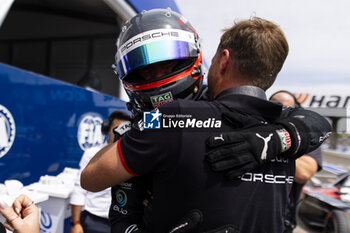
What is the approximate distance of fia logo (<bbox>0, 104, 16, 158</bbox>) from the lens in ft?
6.99

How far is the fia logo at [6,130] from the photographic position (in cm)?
213

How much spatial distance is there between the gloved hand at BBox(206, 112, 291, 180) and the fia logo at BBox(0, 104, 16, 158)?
6.13ft

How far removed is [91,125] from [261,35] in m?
3.10

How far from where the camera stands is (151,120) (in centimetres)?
88

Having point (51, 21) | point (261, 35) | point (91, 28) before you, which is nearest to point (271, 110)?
point (261, 35)

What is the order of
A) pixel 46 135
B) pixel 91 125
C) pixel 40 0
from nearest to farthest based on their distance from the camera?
pixel 46 135
pixel 91 125
pixel 40 0

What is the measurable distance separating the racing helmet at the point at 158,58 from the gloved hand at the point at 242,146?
12.8 inches

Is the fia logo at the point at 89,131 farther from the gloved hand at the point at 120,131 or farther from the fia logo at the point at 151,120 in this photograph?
the fia logo at the point at 151,120

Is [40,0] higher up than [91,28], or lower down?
higher up

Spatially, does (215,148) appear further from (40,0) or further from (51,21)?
(51,21)

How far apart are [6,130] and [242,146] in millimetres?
1972

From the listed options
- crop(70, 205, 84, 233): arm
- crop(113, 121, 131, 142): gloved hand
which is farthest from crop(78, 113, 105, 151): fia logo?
crop(113, 121, 131, 142): gloved hand

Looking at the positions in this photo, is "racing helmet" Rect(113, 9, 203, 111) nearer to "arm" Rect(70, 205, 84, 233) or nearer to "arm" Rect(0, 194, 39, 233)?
"arm" Rect(0, 194, 39, 233)

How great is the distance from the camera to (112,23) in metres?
7.96
